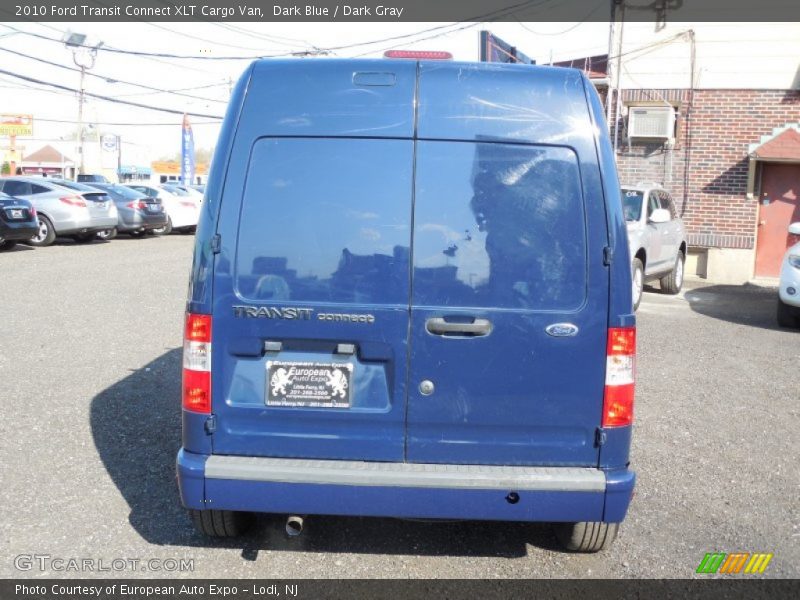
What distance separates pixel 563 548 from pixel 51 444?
11.1ft

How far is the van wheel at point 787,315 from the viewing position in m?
11.0

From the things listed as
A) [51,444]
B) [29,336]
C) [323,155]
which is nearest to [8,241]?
[29,336]

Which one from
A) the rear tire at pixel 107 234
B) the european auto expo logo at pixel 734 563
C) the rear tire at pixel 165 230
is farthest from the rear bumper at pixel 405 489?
the rear tire at pixel 165 230

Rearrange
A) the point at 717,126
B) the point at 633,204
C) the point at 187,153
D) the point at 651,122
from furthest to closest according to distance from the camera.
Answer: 1. the point at 187,153
2. the point at 717,126
3. the point at 651,122
4. the point at 633,204

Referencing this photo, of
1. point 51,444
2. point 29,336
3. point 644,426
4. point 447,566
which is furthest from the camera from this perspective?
point 29,336

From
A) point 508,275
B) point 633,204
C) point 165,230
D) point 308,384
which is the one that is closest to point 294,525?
point 308,384

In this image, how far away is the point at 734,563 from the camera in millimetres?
4094

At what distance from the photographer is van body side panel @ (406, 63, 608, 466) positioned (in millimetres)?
3518

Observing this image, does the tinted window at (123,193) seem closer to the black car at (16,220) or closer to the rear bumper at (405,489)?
the black car at (16,220)

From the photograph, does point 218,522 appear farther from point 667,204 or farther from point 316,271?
point 667,204

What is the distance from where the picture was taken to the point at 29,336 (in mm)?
8797

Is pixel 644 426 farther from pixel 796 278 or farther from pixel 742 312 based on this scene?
pixel 742 312

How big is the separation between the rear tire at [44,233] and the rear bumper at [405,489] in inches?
678

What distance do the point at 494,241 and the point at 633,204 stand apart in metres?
9.65
